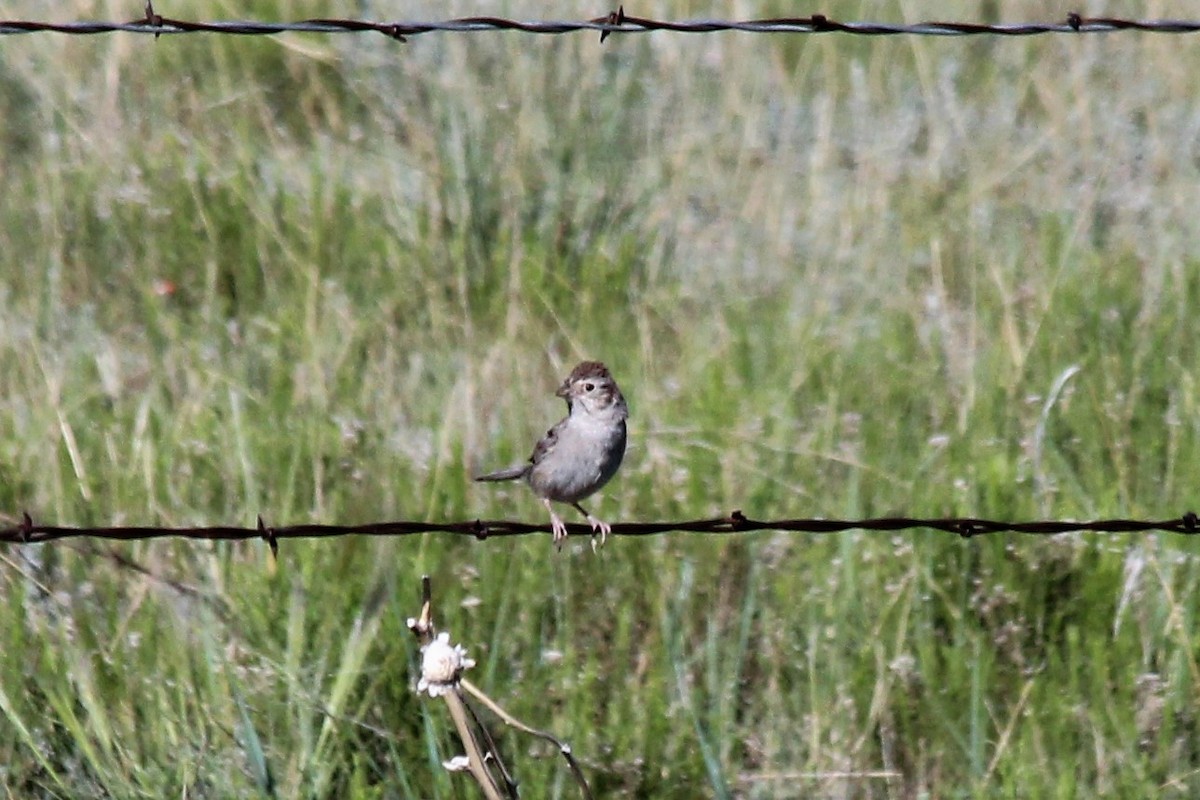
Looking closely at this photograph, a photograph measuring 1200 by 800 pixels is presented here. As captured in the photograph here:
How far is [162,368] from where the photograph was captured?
599 cm

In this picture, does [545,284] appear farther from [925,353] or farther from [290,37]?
[290,37]

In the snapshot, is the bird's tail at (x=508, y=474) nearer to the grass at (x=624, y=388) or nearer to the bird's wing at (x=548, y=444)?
the bird's wing at (x=548, y=444)

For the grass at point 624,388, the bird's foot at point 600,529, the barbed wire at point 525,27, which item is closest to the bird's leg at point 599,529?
the bird's foot at point 600,529

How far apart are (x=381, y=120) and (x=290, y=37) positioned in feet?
2.87

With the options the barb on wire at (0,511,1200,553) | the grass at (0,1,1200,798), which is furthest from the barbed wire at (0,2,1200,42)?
the grass at (0,1,1200,798)

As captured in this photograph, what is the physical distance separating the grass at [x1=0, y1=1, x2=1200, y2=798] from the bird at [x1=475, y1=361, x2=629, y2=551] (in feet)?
0.71

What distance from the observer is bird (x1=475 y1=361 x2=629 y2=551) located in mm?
4707

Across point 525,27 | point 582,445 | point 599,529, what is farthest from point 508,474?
point 525,27

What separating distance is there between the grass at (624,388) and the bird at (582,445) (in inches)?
8.5

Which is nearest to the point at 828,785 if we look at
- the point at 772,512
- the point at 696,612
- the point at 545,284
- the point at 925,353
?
the point at 696,612

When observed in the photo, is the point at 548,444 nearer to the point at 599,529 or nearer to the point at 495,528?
the point at 599,529

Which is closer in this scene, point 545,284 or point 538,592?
point 538,592

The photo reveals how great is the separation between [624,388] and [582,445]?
1.28 m

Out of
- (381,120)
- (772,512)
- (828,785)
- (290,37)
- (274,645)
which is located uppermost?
(290,37)
